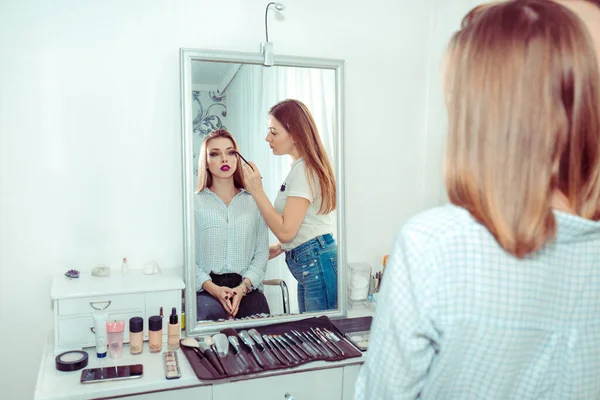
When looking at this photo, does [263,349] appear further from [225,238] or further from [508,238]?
[508,238]

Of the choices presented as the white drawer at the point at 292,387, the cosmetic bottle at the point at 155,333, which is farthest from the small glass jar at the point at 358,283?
the cosmetic bottle at the point at 155,333

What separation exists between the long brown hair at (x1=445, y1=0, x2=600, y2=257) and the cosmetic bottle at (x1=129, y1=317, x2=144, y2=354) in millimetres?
1003

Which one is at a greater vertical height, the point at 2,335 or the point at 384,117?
the point at 384,117

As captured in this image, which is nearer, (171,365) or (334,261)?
(171,365)

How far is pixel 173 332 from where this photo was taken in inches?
56.3

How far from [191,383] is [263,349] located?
223 millimetres

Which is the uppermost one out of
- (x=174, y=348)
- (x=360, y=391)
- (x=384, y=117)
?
(x=384, y=117)

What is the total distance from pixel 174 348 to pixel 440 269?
973 mm

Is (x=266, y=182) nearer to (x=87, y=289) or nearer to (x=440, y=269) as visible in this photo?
(x=87, y=289)

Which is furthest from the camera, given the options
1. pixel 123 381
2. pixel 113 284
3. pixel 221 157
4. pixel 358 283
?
pixel 358 283

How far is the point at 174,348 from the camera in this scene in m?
1.43

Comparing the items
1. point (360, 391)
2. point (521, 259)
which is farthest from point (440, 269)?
point (360, 391)

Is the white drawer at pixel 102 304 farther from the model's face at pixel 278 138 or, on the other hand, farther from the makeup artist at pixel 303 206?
the model's face at pixel 278 138

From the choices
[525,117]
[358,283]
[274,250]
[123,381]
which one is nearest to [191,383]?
[123,381]
